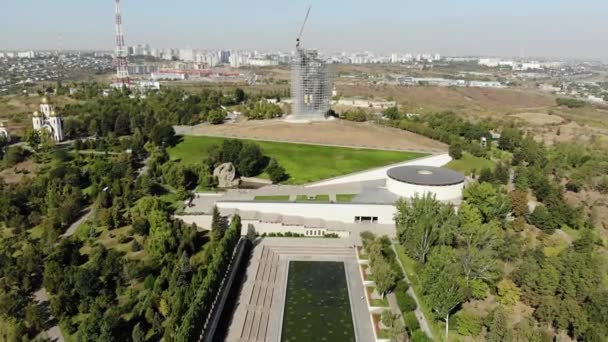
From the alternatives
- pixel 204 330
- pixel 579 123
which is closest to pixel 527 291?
pixel 204 330

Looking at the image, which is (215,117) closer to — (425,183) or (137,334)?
(425,183)

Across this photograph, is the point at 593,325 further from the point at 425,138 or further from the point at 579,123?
the point at 579,123

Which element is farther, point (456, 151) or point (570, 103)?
point (570, 103)

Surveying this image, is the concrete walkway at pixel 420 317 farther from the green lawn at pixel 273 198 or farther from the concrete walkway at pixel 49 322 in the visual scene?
the concrete walkway at pixel 49 322

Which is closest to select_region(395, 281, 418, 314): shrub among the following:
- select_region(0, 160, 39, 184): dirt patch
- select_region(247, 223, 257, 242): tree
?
select_region(247, 223, 257, 242): tree

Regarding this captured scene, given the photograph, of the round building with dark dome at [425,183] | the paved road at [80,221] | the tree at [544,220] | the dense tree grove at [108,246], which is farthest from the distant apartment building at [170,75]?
the tree at [544,220]

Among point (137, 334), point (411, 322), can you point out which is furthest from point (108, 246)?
point (411, 322)
